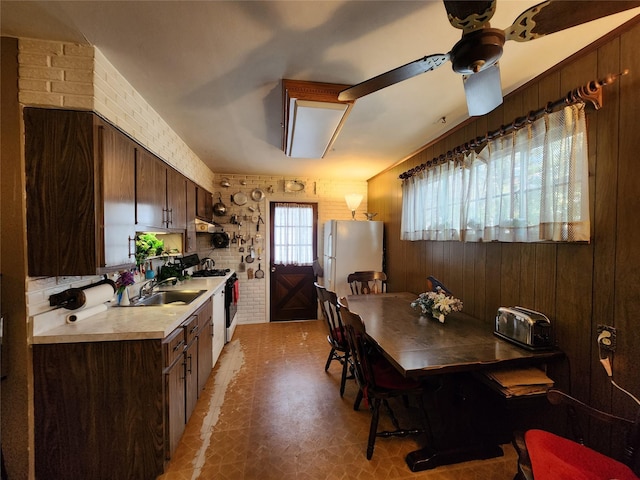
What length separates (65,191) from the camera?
1.39 m

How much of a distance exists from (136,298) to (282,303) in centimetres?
245

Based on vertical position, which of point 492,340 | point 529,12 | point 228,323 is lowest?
point 228,323

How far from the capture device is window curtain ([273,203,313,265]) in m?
4.38

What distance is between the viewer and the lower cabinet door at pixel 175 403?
1.54 metres

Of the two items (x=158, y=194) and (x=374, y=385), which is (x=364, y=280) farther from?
(x=158, y=194)

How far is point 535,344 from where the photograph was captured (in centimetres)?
151

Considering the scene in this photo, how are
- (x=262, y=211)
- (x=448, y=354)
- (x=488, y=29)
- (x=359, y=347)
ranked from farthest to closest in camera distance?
(x=262, y=211), (x=359, y=347), (x=448, y=354), (x=488, y=29)

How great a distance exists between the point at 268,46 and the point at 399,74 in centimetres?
75

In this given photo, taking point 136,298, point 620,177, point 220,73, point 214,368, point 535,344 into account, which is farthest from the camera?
point 214,368

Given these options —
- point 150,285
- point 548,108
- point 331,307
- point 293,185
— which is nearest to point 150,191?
point 150,285

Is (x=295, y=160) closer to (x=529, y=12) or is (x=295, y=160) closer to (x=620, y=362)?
(x=529, y=12)

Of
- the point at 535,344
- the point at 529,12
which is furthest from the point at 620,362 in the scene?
the point at 529,12

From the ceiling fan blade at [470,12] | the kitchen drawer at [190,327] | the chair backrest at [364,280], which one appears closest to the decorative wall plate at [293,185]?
the chair backrest at [364,280]

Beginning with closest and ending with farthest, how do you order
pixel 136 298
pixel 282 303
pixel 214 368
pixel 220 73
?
pixel 220 73 < pixel 136 298 < pixel 214 368 < pixel 282 303
